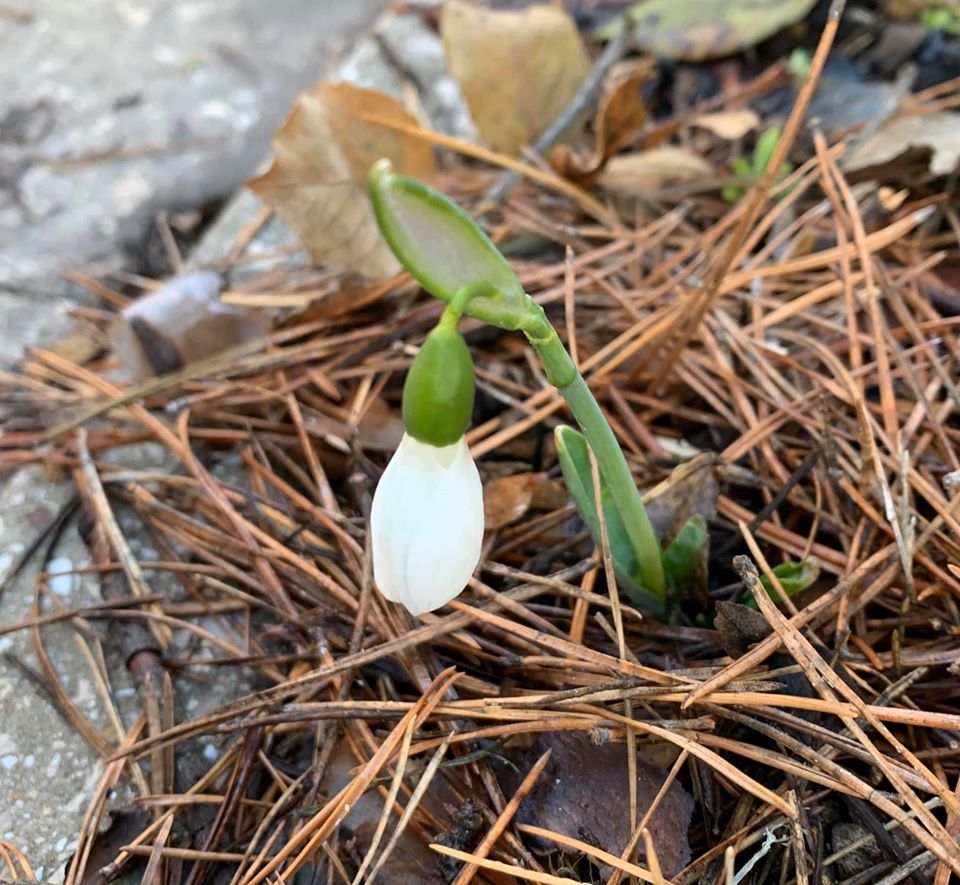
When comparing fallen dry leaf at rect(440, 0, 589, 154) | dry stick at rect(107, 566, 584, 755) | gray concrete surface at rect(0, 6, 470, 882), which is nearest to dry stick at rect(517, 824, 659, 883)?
dry stick at rect(107, 566, 584, 755)

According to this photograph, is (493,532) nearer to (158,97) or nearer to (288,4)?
(158,97)

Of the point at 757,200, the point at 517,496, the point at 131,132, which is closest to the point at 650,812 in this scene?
the point at 517,496

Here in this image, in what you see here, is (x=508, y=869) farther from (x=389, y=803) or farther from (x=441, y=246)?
(x=441, y=246)

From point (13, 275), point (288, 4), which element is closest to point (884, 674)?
point (13, 275)

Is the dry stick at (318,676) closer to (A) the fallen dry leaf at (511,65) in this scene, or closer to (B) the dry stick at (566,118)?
(B) the dry stick at (566,118)

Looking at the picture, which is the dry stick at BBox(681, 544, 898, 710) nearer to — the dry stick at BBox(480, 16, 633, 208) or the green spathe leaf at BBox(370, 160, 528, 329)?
the green spathe leaf at BBox(370, 160, 528, 329)

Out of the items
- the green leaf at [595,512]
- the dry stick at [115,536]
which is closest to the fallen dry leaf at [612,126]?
the green leaf at [595,512]

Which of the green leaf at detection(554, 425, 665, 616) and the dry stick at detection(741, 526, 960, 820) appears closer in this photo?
the dry stick at detection(741, 526, 960, 820)
